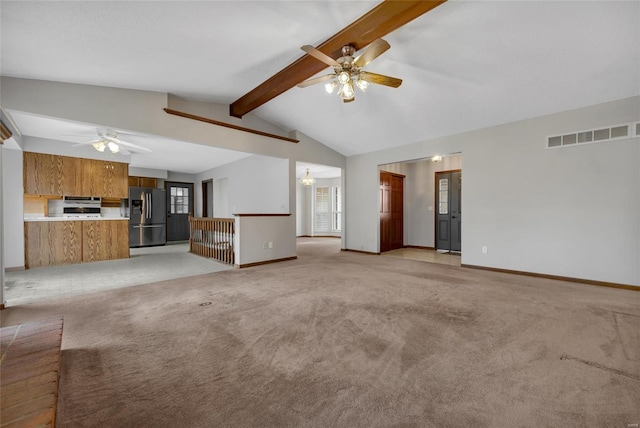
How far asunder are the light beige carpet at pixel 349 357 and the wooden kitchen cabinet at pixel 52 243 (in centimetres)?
288

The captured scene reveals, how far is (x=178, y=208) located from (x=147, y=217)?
57.4 inches

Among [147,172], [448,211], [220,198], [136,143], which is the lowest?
[448,211]

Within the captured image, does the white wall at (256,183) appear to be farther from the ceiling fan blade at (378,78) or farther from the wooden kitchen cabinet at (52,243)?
the wooden kitchen cabinet at (52,243)

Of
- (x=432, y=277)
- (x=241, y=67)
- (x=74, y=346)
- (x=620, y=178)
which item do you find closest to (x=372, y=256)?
(x=432, y=277)

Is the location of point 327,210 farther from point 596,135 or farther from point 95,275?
point 596,135

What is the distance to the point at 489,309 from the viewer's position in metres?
2.85

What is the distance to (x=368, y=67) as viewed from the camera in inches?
144

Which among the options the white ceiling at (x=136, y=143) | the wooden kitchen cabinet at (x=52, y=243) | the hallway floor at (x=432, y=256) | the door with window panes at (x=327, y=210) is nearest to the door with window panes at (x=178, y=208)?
the white ceiling at (x=136, y=143)

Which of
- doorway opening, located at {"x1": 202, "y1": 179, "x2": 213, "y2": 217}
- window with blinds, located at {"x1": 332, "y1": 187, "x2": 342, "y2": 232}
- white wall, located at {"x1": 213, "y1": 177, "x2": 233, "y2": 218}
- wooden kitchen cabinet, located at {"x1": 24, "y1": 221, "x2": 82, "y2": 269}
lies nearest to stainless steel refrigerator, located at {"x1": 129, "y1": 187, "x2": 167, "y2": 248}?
doorway opening, located at {"x1": 202, "y1": 179, "x2": 213, "y2": 217}

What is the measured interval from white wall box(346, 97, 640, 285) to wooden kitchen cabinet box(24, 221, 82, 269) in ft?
25.0

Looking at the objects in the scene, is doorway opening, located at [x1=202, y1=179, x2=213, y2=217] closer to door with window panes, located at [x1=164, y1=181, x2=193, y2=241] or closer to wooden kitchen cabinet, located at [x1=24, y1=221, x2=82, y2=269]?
door with window panes, located at [x1=164, y1=181, x2=193, y2=241]

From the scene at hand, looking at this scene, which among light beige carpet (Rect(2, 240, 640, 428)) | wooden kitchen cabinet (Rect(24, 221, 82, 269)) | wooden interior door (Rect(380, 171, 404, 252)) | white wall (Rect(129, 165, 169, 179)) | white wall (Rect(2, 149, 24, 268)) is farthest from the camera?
white wall (Rect(129, 165, 169, 179))

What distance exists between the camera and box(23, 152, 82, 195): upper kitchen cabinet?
197 inches

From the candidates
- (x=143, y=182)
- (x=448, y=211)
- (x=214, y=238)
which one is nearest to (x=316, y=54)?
(x=214, y=238)
